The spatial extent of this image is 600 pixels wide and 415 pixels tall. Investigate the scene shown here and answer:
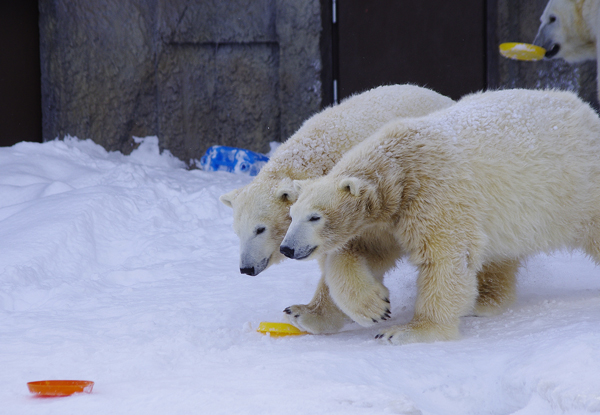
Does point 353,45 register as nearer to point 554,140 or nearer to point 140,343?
point 554,140

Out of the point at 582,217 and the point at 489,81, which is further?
the point at 489,81

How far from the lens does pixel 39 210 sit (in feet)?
16.2

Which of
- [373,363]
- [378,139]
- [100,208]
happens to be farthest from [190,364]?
[100,208]

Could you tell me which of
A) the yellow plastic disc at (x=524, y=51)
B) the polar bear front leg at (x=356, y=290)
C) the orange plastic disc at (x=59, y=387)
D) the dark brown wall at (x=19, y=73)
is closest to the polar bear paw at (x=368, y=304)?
the polar bear front leg at (x=356, y=290)

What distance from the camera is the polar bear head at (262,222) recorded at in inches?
128

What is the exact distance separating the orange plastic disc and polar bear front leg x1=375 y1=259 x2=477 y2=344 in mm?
1281

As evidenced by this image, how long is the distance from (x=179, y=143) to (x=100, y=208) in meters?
2.82

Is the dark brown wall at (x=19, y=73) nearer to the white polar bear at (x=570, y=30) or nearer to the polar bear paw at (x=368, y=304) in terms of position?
the white polar bear at (x=570, y=30)

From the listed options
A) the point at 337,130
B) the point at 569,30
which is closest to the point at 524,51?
the point at 569,30

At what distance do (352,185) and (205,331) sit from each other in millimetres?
966

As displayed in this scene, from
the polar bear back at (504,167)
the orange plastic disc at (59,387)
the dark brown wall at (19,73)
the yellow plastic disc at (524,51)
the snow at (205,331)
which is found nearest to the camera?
the snow at (205,331)

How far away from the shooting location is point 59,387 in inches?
87.0

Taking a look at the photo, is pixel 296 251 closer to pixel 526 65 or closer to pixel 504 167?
pixel 504 167

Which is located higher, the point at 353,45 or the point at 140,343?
the point at 353,45
